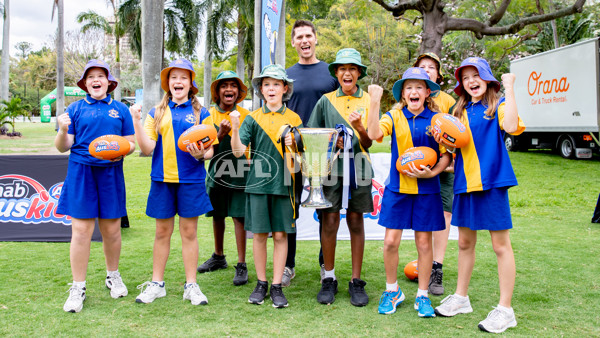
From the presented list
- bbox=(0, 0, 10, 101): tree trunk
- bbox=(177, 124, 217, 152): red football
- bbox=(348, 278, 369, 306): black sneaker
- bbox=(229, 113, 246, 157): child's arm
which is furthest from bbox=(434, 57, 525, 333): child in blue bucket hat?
bbox=(0, 0, 10, 101): tree trunk

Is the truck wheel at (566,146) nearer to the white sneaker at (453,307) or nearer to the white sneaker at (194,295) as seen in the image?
the white sneaker at (453,307)

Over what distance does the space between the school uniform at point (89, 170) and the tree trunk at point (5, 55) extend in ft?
97.9

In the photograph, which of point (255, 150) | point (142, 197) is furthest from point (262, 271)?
point (142, 197)

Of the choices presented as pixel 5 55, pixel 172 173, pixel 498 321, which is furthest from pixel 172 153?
pixel 5 55

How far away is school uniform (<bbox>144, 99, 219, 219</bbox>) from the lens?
3857mm

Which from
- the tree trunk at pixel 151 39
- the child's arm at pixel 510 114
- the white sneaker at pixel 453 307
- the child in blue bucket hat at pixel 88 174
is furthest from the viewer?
the tree trunk at pixel 151 39

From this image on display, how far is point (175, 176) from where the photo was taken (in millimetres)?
3852

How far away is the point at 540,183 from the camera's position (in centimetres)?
1122

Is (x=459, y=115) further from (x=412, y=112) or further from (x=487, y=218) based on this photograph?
(x=487, y=218)

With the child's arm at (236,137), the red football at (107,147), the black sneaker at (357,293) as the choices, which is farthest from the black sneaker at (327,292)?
the red football at (107,147)

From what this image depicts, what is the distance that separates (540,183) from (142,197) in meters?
8.98

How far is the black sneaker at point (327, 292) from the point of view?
3.87 meters

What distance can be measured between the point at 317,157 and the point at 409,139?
2.40ft

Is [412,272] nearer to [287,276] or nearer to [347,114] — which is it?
[287,276]
